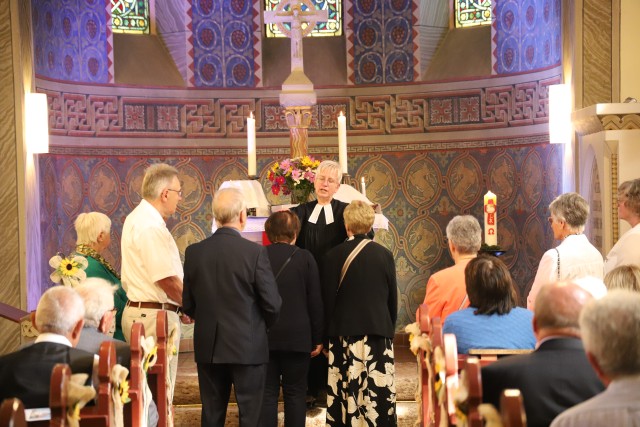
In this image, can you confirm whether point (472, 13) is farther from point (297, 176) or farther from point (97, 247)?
point (97, 247)

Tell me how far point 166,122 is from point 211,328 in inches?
189

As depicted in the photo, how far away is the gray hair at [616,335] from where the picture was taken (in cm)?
221

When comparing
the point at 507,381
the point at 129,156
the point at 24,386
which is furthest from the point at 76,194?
the point at 507,381

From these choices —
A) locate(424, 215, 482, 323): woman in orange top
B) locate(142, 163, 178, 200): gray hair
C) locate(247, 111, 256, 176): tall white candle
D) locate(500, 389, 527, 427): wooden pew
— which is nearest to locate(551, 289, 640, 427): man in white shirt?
locate(500, 389, 527, 427): wooden pew

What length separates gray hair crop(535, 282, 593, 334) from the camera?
9.17ft

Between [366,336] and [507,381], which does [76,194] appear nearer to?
[366,336]

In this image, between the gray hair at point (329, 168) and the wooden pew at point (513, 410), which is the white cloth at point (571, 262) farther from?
the wooden pew at point (513, 410)

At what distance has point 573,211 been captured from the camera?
192 inches

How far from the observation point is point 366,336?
5.14m

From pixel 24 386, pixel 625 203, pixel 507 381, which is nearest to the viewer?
pixel 507 381

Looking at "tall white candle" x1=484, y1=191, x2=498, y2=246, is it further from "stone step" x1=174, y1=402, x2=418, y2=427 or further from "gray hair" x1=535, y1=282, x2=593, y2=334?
"gray hair" x1=535, y1=282, x2=593, y2=334

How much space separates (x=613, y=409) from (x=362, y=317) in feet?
9.67

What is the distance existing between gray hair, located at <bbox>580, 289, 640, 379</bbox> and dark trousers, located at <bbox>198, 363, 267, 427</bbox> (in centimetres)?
262

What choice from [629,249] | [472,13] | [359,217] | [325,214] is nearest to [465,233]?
[359,217]
